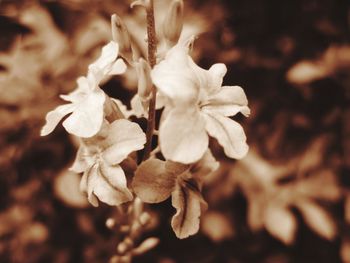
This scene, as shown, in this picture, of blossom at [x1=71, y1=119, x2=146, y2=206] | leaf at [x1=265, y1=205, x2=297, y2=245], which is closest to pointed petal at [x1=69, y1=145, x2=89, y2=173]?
blossom at [x1=71, y1=119, x2=146, y2=206]

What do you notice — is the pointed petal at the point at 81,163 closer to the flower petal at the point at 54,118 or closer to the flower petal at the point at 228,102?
the flower petal at the point at 54,118

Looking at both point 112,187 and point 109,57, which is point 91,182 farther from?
point 109,57

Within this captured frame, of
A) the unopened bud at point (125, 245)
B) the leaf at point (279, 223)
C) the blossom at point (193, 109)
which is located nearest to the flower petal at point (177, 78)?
the blossom at point (193, 109)

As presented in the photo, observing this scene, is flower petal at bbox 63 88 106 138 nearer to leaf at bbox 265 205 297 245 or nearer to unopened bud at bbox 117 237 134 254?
unopened bud at bbox 117 237 134 254

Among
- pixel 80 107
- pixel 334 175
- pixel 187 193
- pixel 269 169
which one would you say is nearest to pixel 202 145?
pixel 187 193

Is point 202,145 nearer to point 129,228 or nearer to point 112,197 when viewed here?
point 112,197

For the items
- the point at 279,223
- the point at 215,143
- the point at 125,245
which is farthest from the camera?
the point at 215,143

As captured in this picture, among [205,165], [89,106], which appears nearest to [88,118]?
[89,106]
